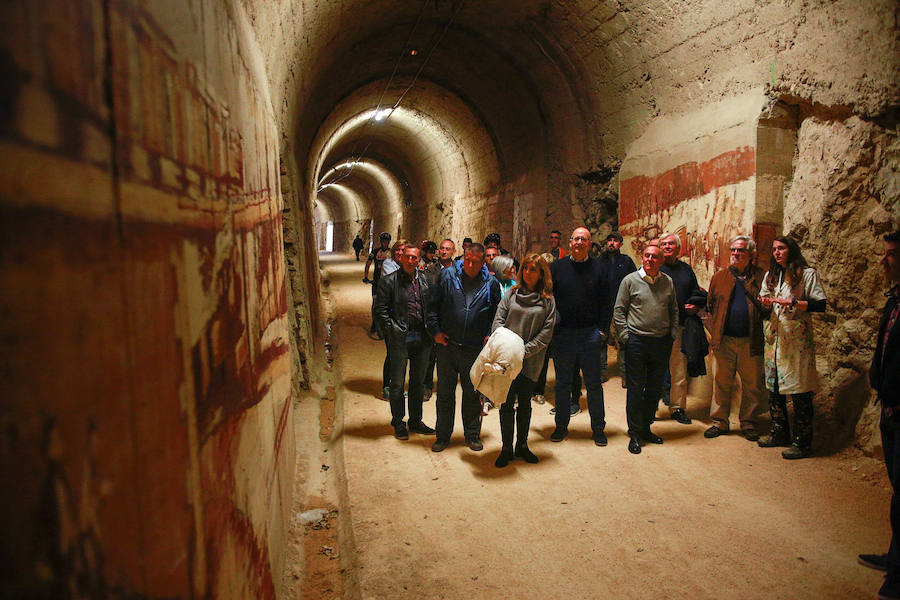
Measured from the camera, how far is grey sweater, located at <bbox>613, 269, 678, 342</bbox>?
500 cm

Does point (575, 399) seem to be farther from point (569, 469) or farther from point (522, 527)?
point (522, 527)

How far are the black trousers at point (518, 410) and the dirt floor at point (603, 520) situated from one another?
240 millimetres

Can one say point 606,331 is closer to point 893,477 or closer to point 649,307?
point 649,307

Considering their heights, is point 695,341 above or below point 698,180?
below

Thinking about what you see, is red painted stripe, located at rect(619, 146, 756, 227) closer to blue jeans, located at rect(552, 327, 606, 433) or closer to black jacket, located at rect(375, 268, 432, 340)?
blue jeans, located at rect(552, 327, 606, 433)

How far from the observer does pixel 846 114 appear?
16.3ft

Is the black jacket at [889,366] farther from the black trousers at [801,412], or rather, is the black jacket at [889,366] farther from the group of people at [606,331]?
the black trousers at [801,412]

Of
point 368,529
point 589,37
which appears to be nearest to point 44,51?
point 368,529

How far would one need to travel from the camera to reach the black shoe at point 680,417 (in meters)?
5.83

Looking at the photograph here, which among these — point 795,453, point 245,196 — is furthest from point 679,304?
point 245,196

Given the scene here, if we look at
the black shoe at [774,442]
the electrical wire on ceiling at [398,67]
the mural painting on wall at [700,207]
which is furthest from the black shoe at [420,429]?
the electrical wire on ceiling at [398,67]

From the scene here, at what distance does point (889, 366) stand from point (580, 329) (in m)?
2.59

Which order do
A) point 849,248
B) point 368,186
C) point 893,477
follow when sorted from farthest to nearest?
point 368,186, point 849,248, point 893,477

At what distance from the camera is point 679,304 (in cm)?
564
